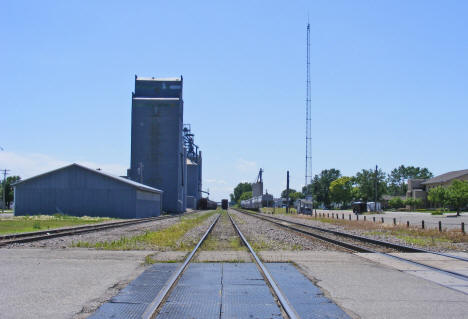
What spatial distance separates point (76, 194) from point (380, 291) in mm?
43608

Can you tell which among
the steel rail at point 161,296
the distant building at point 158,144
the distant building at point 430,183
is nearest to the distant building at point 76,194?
the distant building at point 158,144

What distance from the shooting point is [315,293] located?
7.85 meters

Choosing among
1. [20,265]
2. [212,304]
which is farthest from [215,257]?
[212,304]

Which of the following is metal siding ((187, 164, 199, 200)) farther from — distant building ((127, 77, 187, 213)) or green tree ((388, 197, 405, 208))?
green tree ((388, 197, 405, 208))

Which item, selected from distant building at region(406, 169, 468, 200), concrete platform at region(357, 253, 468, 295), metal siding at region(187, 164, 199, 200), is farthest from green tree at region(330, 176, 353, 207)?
concrete platform at region(357, 253, 468, 295)

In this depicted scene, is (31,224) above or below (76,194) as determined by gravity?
below

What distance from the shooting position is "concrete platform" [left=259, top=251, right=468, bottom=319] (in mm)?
6605

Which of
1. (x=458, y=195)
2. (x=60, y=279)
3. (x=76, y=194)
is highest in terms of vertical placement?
(x=458, y=195)

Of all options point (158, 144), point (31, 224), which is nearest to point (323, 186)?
point (158, 144)

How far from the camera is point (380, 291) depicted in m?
8.05

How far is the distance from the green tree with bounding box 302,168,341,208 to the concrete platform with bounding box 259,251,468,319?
143195 millimetres

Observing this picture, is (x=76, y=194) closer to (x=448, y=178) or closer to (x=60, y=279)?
(x=60, y=279)

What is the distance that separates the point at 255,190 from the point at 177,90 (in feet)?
180

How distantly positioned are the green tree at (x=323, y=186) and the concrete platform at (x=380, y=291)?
470ft
